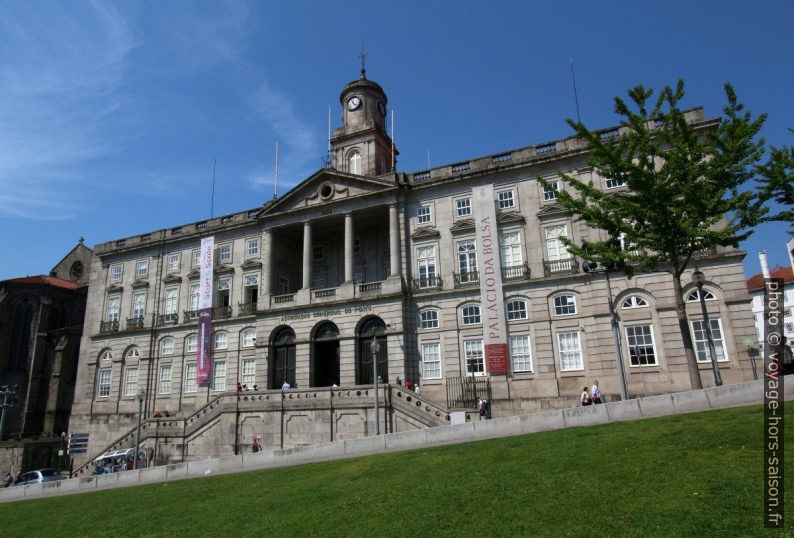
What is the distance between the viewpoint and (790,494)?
855 cm

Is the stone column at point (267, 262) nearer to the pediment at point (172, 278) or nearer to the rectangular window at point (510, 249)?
the pediment at point (172, 278)

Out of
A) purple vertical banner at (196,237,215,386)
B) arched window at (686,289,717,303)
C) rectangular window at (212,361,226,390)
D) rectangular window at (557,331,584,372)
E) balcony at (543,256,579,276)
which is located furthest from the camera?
purple vertical banner at (196,237,215,386)

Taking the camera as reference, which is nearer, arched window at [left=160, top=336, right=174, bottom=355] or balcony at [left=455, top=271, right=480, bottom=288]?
balcony at [left=455, top=271, right=480, bottom=288]

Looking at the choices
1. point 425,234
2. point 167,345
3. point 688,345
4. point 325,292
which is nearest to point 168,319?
point 167,345

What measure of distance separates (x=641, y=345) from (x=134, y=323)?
41.3 metres

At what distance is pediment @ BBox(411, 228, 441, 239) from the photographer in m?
37.0

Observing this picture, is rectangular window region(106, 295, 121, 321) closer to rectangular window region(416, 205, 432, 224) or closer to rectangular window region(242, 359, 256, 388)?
rectangular window region(242, 359, 256, 388)

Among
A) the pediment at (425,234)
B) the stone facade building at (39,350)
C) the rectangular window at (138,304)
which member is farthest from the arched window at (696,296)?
the stone facade building at (39,350)

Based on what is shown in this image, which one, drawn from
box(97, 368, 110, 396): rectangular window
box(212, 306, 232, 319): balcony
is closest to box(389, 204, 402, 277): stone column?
box(212, 306, 232, 319): balcony

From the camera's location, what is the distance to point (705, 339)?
2886 centimetres

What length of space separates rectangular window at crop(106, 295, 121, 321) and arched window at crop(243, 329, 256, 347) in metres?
15.0

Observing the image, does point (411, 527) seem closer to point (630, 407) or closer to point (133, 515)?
point (133, 515)

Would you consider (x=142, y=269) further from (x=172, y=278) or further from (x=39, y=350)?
(x=39, y=350)

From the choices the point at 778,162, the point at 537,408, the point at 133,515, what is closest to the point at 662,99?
the point at 778,162
